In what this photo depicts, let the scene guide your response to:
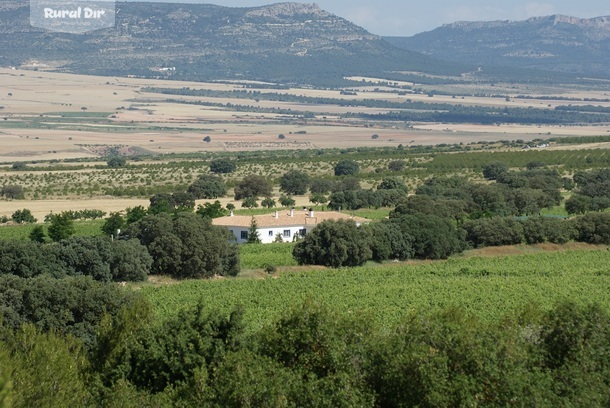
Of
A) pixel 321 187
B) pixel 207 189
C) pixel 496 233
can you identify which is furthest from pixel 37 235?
pixel 321 187

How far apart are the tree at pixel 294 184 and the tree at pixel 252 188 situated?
257cm

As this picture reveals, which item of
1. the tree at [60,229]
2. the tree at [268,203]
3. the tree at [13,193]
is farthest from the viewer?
the tree at [13,193]

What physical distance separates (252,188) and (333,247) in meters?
27.6

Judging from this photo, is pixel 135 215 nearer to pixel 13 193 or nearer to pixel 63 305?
pixel 13 193

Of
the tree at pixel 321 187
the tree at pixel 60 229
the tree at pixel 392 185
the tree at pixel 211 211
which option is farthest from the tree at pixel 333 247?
the tree at pixel 321 187

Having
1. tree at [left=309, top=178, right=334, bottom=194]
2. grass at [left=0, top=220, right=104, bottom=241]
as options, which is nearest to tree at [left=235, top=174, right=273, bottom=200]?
tree at [left=309, top=178, right=334, bottom=194]

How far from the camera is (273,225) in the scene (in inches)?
2277

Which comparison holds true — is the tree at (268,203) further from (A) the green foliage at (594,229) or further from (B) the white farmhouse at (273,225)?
(A) the green foliage at (594,229)

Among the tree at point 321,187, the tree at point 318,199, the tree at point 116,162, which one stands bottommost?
the tree at point 116,162

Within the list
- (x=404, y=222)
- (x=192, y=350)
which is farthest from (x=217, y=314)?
(x=404, y=222)

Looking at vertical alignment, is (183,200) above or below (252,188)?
above

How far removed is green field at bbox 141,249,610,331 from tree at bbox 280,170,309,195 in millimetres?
30443

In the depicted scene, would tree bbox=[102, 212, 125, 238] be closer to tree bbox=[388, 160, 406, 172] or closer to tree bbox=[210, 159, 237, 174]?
tree bbox=[210, 159, 237, 174]

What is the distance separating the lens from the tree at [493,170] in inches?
3489
